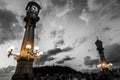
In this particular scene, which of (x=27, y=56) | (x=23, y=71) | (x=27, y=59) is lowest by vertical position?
(x=23, y=71)

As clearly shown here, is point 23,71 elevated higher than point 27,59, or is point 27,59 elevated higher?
point 27,59

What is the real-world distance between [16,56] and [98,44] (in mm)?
27084

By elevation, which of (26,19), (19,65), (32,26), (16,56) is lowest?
(19,65)

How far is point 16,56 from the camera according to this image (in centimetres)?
846

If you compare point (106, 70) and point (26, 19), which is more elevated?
point (26, 19)

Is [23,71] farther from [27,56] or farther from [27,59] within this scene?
[27,56]

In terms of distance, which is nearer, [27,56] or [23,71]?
[23,71]

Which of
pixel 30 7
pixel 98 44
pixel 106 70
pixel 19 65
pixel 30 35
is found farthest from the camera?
pixel 98 44

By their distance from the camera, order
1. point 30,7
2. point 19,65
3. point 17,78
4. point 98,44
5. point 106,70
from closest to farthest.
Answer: point 17,78 < point 19,65 < point 30,7 < point 106,70 < point 98,44

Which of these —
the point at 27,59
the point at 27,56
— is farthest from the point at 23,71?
the point at 27,56

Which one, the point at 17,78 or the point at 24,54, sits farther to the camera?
the point at 24,54

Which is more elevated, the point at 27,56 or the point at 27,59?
the point at 27,56

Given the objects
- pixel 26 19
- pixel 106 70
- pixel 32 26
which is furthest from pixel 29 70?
pixel 106 70

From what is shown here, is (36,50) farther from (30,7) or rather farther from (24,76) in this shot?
(30,7)
